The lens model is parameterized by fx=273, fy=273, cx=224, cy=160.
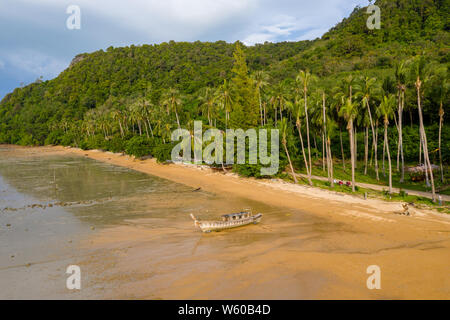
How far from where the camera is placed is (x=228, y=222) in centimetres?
1862

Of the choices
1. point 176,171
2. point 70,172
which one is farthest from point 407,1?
point 70,172

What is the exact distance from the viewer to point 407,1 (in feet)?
293

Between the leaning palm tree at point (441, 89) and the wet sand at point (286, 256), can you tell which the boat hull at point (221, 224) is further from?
the leaning palm tree at point (441, 89)

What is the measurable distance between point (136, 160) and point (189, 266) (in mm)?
51511

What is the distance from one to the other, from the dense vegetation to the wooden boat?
13760mm

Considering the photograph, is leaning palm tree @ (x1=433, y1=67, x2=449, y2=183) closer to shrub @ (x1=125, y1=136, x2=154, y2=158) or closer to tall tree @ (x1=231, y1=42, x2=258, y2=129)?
tall tree @ (x1=231, y1=42, x2=258, y2=129)

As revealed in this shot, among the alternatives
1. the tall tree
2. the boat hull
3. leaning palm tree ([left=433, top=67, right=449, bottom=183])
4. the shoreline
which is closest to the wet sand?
the shoreline

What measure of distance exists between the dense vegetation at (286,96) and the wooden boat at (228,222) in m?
13.8

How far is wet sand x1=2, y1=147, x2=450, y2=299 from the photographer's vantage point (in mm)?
11094

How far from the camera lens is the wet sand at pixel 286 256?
1109 cm

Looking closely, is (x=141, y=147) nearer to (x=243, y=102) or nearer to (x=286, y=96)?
(x=243, y=102)

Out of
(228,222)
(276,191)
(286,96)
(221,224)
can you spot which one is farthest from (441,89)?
(221,224)

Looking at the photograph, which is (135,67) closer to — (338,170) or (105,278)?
(338,170)

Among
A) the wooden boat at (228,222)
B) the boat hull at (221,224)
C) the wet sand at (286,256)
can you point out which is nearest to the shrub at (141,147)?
the wet sand at (286,256)
